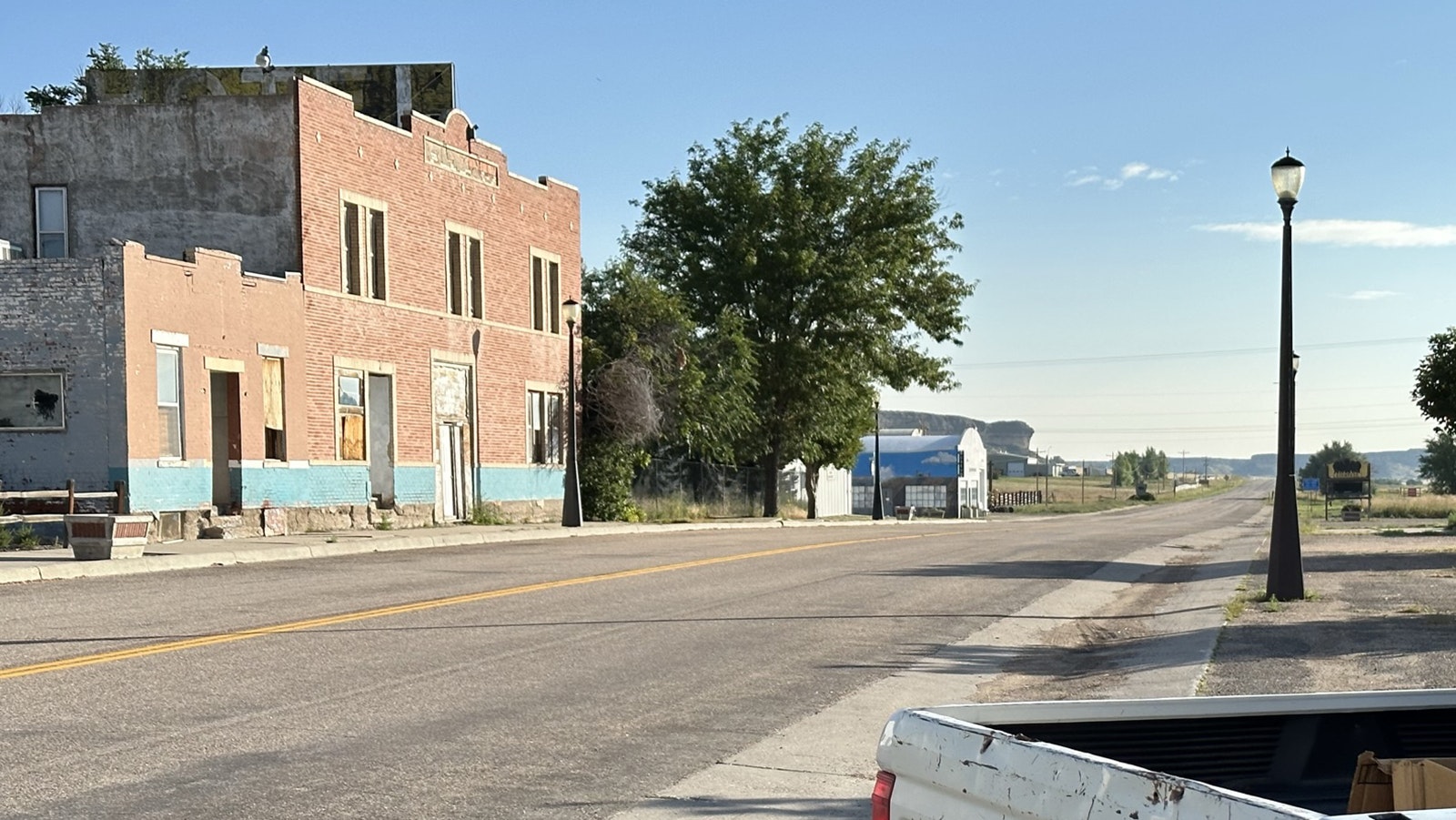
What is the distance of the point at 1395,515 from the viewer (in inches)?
2741

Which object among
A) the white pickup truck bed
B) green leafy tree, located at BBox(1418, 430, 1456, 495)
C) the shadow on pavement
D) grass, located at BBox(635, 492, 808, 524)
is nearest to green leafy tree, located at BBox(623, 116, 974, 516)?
grass, located at BBox(635, 492, 808, 524)

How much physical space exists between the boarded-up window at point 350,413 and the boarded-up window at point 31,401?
687cm

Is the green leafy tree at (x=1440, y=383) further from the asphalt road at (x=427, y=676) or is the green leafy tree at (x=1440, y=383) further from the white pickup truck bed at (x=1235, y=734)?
the white pickup truck bed at (x=1235, y=734)


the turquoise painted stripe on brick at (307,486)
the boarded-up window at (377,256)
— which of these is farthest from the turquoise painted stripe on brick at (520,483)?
the boarded-up window at (377,256)

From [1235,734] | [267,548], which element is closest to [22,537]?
[267,548]

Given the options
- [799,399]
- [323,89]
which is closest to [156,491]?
[323,89]

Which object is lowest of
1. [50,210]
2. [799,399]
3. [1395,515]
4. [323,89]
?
[1395,515]

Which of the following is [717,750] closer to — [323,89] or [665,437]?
[323,89]

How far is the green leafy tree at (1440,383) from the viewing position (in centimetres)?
3117

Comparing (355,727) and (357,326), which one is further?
(357,326)

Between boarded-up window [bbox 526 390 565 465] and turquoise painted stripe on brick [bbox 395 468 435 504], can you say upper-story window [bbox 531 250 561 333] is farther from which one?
turquoise painted stripe on brick [bbox 395 468 435 504]

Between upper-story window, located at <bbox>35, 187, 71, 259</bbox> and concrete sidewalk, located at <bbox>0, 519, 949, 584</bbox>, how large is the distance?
7.51 metres

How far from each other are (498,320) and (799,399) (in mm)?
18087

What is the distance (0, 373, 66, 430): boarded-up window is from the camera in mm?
25641
